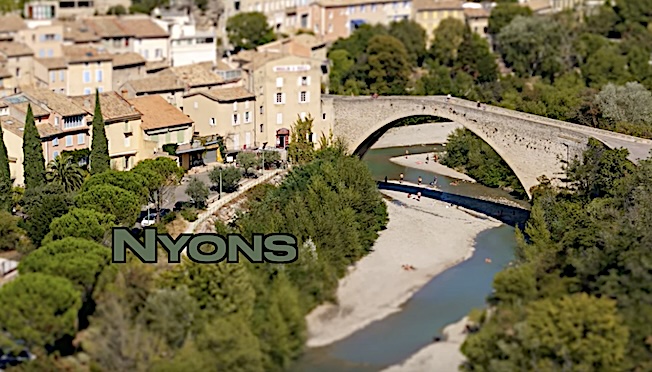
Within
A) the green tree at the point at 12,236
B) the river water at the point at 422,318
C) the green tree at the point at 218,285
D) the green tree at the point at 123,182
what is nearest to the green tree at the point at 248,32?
the river water at the point at 422,318

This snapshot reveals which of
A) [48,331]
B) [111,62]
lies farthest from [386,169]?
[48,331]

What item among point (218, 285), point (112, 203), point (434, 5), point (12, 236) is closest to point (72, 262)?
point (218, 285)

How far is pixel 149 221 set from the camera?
163 feet

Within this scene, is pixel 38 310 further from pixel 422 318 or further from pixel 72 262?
pixel 422 318

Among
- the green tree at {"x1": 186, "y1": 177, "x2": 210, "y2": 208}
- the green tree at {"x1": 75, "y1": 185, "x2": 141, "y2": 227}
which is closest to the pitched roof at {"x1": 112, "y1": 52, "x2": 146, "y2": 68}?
the green tree at {"x1": 186, "y1": 177, "x2": 210, "y2": 208}

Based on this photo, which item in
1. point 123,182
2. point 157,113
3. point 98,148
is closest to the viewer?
point 123,182

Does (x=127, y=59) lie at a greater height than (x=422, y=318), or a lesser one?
greater

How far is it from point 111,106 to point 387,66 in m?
28.7

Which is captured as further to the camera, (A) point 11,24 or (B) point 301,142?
(A) point 11,24

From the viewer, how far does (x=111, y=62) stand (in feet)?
239

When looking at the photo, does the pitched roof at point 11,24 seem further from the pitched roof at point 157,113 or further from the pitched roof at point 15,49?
the pitched roof at point 157,113

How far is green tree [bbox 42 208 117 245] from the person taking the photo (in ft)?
141

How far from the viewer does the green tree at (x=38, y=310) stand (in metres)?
35.0

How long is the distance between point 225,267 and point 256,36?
5247 centimetres
